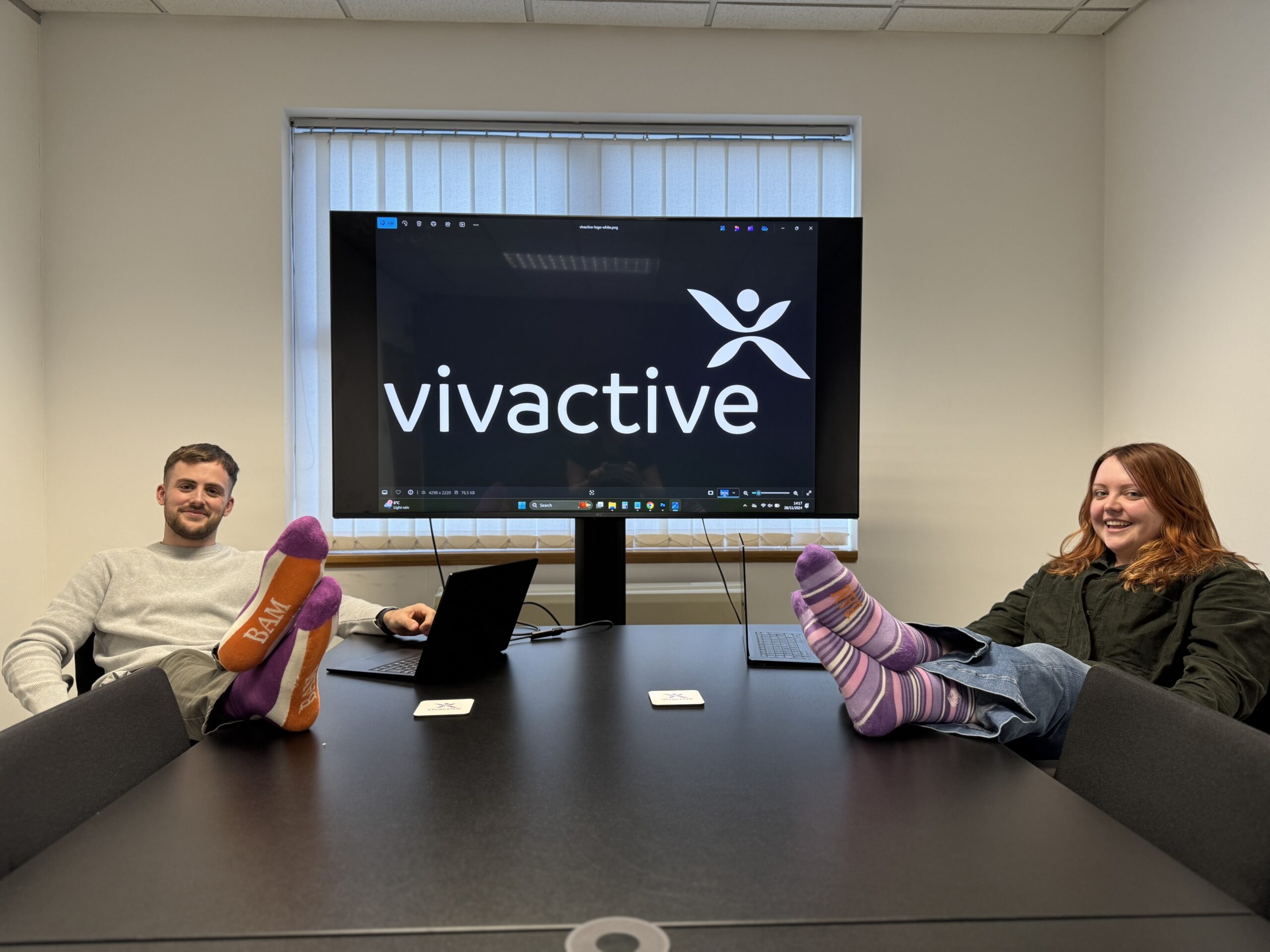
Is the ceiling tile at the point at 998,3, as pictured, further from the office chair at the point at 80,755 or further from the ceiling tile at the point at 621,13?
the office chair at the point at 80,755

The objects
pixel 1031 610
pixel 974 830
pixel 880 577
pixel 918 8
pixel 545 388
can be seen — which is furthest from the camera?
pixel 880 577

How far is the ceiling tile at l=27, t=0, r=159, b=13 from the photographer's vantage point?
9.20 feet

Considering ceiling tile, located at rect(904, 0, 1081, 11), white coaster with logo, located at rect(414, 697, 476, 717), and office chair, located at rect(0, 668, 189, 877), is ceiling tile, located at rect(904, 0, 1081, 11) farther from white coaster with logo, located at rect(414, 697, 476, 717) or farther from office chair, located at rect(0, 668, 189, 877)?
office chair, located at rect(0, 668, 189, 877)

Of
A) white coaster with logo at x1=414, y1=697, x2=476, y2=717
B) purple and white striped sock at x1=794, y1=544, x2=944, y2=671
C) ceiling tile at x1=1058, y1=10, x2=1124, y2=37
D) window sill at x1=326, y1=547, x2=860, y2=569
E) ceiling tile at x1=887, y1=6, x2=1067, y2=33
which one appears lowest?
window sill at x1=326, y1=547, x2=860, y2=569

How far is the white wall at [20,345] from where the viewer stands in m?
2.70

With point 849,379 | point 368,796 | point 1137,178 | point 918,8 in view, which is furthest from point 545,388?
point 1137,178

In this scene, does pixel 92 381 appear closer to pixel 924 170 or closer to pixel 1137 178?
pixel 924 170

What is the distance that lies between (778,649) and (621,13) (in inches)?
92.5

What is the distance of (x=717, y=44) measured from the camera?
2998mm

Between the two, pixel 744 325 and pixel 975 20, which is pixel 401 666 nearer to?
pixel 744 325

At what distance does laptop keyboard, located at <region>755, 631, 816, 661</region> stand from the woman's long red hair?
69 centimetres

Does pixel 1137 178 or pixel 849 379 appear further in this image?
pixel 1137 178

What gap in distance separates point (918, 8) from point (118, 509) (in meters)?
3.29

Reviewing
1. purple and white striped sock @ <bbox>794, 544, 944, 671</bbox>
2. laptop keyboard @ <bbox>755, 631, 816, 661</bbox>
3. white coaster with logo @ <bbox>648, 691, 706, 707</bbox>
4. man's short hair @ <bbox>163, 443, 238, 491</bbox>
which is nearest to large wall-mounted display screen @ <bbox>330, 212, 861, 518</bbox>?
man's short hair @ <bbox>163, 443, 238, 491</bbox>
